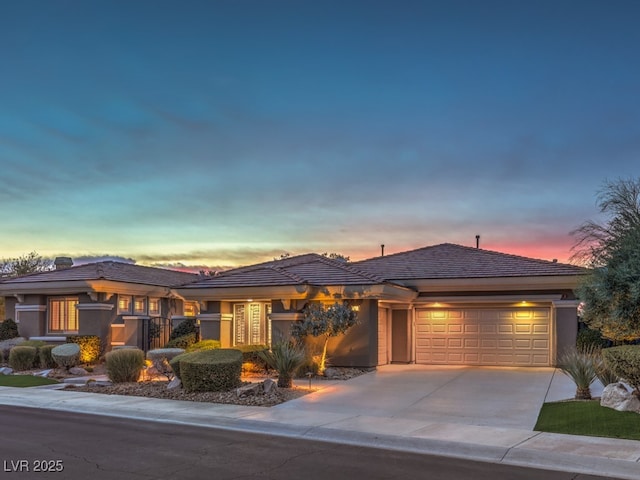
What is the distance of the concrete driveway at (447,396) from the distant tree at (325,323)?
168 centimetres

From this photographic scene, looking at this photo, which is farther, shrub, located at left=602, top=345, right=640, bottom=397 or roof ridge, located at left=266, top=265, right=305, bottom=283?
roof ridge, located at left=266, top=265, right=305, bottom=283

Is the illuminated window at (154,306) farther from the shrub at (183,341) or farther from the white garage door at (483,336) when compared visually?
the white garage door at (483,336)

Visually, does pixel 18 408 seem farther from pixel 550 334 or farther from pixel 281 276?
pixel 550 334

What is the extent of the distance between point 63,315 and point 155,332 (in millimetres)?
4063

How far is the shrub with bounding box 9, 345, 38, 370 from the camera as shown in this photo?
22.7 metres

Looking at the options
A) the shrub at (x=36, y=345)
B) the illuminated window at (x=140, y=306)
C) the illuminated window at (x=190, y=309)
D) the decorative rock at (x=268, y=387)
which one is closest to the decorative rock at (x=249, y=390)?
the decorative rock at (x=268, y=387)

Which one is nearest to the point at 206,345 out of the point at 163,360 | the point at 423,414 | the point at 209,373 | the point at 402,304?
the point at 163,360

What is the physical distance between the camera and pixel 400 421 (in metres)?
12.0

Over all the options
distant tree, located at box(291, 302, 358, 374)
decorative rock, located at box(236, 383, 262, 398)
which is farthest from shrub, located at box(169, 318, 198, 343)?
decorative rock, located at box(236, 383, 262, 398)

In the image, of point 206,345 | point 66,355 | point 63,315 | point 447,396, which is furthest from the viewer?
point 63,315

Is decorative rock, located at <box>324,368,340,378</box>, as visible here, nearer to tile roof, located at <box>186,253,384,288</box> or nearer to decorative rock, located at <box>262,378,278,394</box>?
tile roof, located at <box>186,253,384,288</box>

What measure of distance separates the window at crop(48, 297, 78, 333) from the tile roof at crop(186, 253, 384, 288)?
22.3ft

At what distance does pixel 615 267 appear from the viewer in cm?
1384

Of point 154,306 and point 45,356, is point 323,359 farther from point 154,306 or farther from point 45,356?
point 154,306
